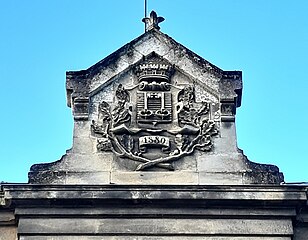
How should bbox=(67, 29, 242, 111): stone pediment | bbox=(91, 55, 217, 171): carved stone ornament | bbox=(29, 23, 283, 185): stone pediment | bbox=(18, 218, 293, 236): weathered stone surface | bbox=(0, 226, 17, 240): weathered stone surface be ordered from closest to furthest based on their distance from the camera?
1. bbox=(18, 218, 293, 236): weathered stone surface
2. bbox=(0, 226, 17, 240): weathered stone surface
3. bbox=(29, 23, 283, 185): stone pediment
4. bbox=(91, 55, 217, 171): carved stone ornament
5. bbox=(67, 29, 242, 111): stone pediment

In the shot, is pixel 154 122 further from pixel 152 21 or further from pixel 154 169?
pixel 152 21

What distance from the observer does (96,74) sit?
14.6m

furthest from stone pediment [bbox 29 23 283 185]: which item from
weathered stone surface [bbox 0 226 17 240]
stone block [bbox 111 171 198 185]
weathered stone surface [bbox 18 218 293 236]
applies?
weathered stone surface [bbox 0 226 17 240]

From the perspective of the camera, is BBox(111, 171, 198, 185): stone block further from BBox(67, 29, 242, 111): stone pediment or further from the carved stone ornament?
BBox(67, 29, 242, 111): stone pediment

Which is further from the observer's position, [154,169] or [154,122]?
[154,122]

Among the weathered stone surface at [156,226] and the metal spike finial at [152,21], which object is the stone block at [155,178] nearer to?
the weathered stone surface at [156,226]

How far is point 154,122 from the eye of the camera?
14.1 m

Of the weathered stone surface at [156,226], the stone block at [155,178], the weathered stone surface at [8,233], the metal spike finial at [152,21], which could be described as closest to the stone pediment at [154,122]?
the stone block at [155,178]

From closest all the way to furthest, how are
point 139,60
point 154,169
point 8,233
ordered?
point 8,233 → point 154,169 → point 139,60

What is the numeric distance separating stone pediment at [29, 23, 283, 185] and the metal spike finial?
23 centimetres

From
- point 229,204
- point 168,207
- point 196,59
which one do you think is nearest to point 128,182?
point 168,207

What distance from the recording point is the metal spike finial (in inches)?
600

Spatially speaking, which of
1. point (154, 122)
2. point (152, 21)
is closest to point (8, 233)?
point (154, 122)

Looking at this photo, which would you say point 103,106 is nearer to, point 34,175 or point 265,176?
point 34,175
